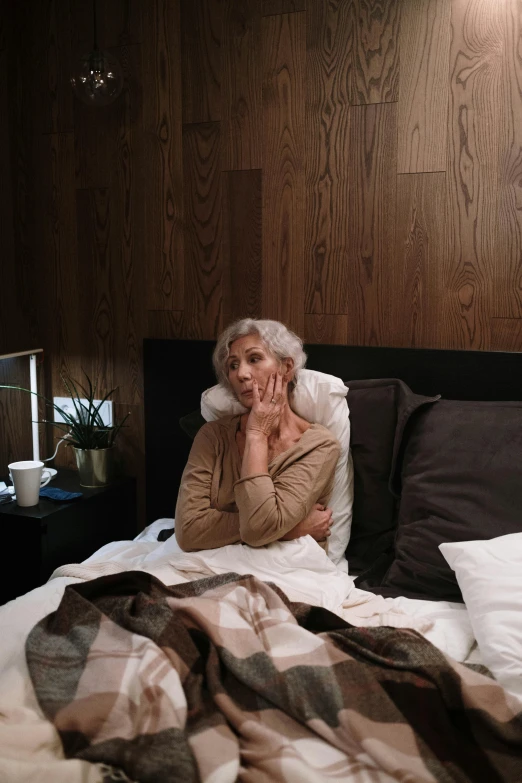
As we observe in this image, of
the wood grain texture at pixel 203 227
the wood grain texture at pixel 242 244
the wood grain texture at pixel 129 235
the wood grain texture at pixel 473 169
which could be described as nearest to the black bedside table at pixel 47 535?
the wood grain texture at pixel 129 235

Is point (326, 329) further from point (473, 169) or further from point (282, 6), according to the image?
point (282, 6)

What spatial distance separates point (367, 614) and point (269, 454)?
0.59 meters

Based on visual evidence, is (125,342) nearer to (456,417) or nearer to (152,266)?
(152,266)

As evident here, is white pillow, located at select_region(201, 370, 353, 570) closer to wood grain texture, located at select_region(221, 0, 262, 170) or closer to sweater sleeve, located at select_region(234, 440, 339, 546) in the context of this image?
sweater sleeve, located at select_region(234, 440, 339, 546)

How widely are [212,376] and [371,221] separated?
0.77 meters

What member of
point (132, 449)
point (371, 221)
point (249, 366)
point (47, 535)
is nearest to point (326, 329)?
point (371, 221)

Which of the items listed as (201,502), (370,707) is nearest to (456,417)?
(201,502)

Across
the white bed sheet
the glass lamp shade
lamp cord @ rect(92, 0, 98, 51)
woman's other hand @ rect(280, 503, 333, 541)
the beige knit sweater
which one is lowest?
the white bed sheet

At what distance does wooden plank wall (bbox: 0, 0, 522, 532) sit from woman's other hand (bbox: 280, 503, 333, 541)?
70 centimetres

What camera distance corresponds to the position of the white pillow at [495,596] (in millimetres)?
1478

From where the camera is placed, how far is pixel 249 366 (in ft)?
7.22

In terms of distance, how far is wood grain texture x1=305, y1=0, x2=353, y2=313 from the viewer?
2.47 metres

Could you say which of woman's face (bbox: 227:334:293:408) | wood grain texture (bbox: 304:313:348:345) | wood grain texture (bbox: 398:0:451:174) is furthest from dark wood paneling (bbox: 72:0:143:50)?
woman's face (bbox: 227:334:293:408)

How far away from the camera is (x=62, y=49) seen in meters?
2.86
